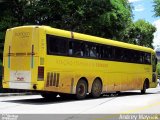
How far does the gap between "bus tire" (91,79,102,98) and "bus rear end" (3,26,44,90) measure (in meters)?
5.13

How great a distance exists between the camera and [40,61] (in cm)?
1958

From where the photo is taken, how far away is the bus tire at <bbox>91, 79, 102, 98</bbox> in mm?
24094

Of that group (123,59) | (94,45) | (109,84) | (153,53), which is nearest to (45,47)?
(94,45)

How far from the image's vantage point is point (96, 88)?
80.1 feet

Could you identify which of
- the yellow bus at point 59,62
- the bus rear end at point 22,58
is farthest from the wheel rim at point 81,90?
Answer: the bus rear end at point 22,58

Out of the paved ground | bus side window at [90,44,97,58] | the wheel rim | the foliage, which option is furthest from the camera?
the foliage

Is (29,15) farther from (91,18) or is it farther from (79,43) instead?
(79,43)

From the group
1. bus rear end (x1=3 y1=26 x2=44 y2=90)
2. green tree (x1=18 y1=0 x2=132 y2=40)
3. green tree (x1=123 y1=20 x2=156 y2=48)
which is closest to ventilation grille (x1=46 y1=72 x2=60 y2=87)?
bus rear end (x1=3 y1=26 x2=44 y2=90)

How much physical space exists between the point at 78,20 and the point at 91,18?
1120mm

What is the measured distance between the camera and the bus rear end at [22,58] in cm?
1962

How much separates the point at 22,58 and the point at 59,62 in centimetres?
170

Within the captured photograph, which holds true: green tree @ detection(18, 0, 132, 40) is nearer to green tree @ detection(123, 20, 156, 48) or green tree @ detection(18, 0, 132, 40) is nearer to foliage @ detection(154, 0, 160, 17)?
foliage @ detection(154, 0, 160, 17)

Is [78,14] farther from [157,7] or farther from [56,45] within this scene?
[56,45]

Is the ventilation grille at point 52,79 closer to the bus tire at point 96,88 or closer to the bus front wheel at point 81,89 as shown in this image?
the bus front wheel at point 81,89
